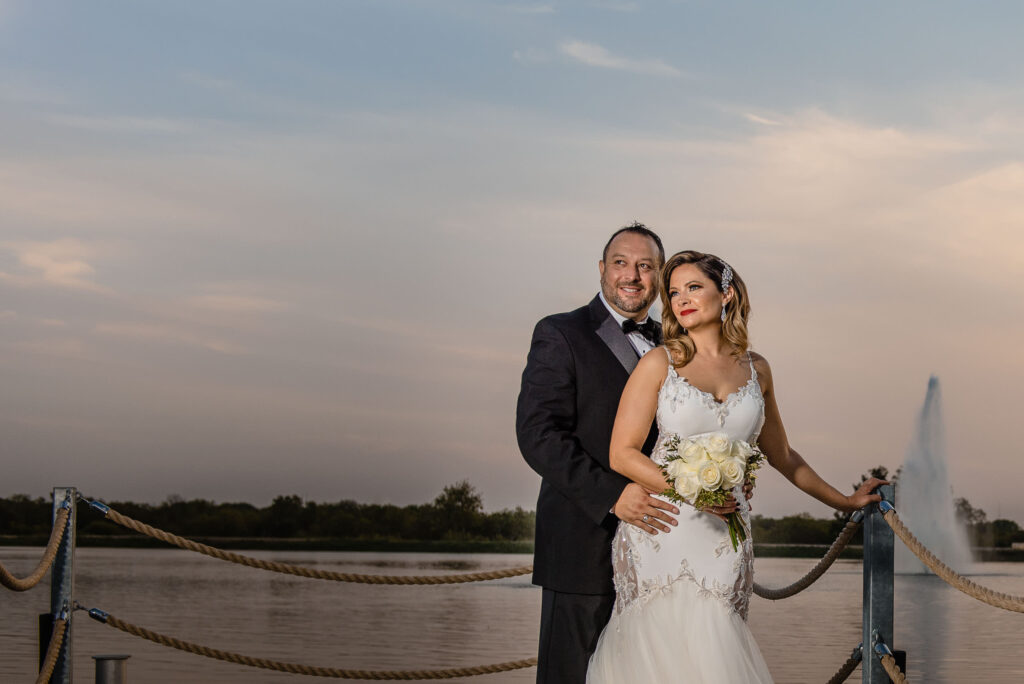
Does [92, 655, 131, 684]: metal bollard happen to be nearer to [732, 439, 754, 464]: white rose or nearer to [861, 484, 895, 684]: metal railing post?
[732, 439, 754, 464]: white rose

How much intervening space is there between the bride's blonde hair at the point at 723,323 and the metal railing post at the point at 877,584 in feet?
3.46

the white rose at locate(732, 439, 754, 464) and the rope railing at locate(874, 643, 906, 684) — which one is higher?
the white rose at locate(732, 439, 754, 464)

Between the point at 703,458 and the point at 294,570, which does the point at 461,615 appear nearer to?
the point at 294,570

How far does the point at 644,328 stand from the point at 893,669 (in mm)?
1636

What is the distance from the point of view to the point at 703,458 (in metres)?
3.61

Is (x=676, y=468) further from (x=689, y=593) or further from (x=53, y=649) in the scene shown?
(x=53, y=649)

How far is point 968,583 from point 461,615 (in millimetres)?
15720

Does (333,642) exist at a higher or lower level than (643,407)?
lower

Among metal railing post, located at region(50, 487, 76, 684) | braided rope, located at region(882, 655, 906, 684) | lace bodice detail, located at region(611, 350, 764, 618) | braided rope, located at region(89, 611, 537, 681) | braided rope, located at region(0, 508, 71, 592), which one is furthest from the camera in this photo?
braided rope, located at region(89, 611, 537, 681)

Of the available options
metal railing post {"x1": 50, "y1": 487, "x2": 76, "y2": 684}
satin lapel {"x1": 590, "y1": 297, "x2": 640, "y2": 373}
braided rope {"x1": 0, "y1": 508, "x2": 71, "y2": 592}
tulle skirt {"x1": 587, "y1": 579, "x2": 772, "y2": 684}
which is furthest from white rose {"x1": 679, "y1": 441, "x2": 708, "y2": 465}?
metal railing post {"x1": 50, "y1": 487, "x2": 76, "y2": 684}

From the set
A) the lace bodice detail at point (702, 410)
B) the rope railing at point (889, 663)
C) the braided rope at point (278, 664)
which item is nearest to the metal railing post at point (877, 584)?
the rope railing at point (889, 663)

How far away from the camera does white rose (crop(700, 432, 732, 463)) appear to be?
3607 millimetres

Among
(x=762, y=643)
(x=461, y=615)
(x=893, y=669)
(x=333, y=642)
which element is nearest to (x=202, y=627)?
(x=333, y=642)

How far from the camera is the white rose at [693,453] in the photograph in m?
3.61
